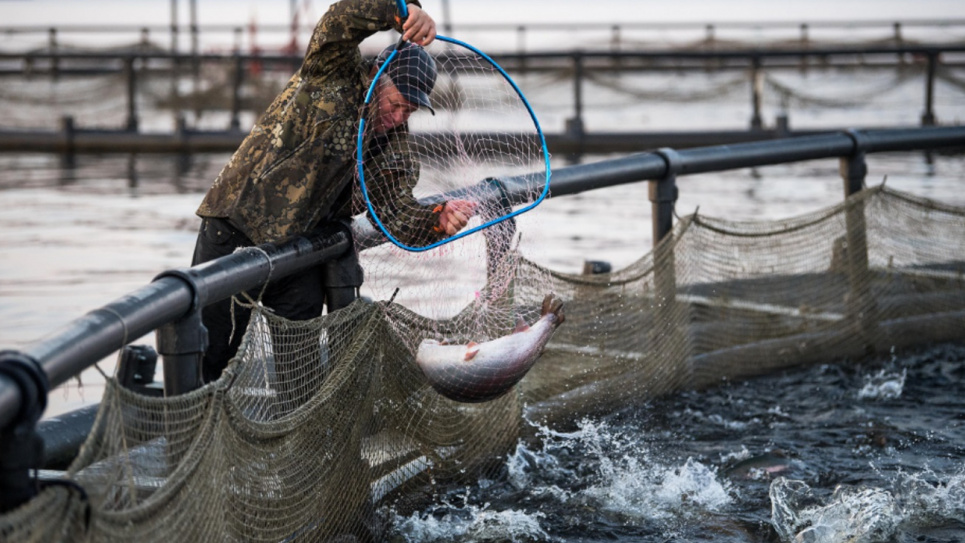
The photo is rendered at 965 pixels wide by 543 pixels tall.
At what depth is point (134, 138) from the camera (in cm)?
2142

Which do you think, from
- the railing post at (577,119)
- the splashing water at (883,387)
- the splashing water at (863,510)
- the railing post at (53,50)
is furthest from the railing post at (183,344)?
the railing post at (53,50)

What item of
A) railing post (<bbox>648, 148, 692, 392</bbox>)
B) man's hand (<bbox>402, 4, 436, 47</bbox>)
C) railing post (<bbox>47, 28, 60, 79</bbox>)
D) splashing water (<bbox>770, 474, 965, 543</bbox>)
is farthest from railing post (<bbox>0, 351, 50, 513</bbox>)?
railing post (<bbox>47, 28, 60, 79</bbox>)

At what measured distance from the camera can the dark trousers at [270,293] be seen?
14.3 ft

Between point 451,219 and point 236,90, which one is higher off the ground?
point 236,90

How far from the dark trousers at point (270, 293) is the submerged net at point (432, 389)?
0.24 meters

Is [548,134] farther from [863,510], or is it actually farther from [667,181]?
[863,510]

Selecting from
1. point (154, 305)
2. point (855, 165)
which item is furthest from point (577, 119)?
point (154, 305)

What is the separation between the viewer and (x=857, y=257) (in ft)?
23.4

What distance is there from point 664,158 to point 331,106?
7.88ft

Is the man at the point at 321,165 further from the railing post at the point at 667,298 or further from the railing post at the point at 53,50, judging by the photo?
the railing post at the point at 53,50

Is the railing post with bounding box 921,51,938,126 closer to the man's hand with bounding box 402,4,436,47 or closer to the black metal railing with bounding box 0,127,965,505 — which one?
the black metal railing with bounding box 0,127,965,505

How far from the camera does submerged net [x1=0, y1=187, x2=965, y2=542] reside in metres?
2.88

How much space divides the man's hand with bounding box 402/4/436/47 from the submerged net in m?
0.91

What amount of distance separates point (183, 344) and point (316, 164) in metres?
1.16
